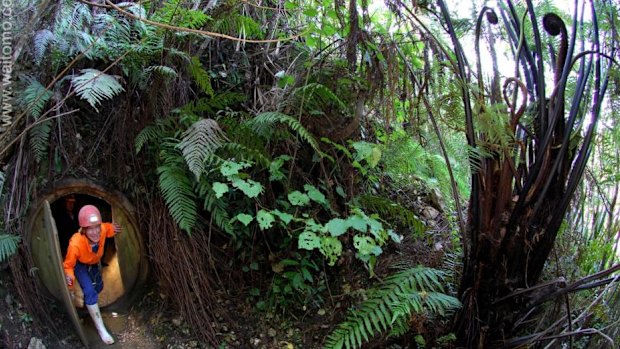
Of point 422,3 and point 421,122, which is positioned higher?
point 422,3

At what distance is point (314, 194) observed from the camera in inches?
123

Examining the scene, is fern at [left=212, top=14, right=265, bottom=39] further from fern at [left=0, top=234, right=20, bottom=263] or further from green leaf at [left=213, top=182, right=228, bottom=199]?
fern at [left=0, top=234, right=20, bottom=263]

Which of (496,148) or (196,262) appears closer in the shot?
(496,148)

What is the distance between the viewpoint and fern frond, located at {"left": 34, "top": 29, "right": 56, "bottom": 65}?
298cm

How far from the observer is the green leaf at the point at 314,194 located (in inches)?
122

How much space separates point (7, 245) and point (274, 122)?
180cm

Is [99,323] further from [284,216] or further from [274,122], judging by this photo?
[274,122]

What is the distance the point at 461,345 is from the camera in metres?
2.96

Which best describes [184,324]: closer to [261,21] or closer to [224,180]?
[224,180]

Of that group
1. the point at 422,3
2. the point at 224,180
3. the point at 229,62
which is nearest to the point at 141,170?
the point at 224,180

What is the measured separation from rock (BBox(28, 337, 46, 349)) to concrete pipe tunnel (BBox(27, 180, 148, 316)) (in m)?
0.24

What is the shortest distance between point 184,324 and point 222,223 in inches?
31.4

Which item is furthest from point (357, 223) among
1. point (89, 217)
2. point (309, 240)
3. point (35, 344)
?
point (35, 344)

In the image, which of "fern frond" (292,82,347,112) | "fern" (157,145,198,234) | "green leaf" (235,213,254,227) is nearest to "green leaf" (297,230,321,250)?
"green leaf" (235,213,254,227)
